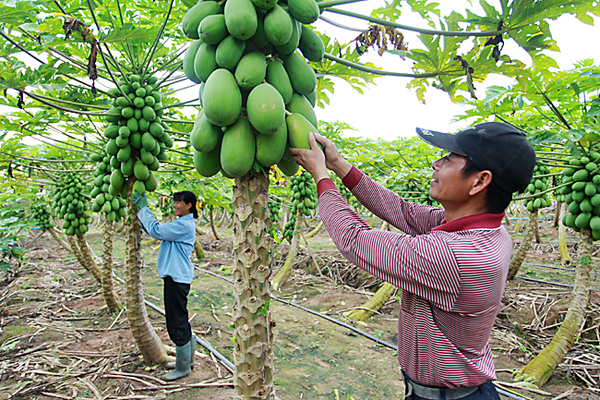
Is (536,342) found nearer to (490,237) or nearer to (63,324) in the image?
(490,237)

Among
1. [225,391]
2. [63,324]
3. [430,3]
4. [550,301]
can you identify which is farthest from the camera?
[550,301]

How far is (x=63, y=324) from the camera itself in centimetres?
473

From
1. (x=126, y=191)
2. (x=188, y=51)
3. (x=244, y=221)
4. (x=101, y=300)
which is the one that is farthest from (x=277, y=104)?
(x=101, y=300)

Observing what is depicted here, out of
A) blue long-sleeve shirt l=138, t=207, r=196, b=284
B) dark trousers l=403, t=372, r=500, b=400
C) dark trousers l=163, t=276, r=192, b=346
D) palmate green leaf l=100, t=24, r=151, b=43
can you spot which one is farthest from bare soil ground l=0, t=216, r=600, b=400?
palmate green leaf l=100, t=24, r=151, b=43

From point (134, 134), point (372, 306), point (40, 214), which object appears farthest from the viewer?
point (40, 214)

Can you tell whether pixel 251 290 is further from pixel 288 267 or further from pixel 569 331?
pixel 288 267

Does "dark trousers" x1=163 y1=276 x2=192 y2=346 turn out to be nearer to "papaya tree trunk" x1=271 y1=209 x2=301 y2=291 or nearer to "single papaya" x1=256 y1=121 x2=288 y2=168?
"single papaya" x1=256 y1=121 x2=288 y2=168

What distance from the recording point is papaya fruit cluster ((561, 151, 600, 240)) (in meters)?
3.79

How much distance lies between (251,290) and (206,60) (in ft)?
3.29

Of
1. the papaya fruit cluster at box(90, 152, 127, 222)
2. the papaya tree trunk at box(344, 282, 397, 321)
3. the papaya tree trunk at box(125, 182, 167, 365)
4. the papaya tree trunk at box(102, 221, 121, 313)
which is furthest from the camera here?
the papaya tree trunk at box(344, 282, 397, 321)

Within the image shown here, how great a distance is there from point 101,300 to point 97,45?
195 inches

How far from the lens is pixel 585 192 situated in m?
3.85

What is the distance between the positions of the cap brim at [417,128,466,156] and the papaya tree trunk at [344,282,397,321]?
463cm

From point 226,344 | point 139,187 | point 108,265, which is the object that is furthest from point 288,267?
point 139,187
